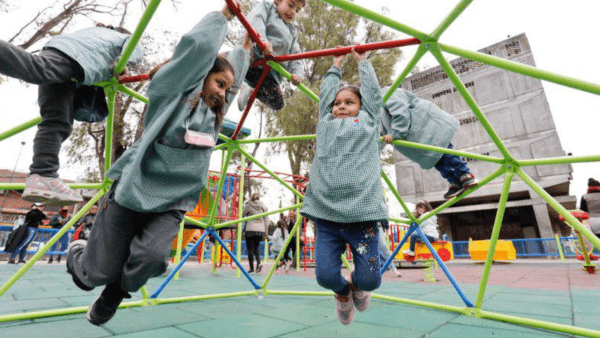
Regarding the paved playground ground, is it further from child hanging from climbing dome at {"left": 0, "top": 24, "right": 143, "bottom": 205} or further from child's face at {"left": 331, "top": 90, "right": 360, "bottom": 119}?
child's face at {"left": 331, "top": 90, "right": 360, "bottom": 119}

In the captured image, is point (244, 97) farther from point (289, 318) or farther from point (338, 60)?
point (289, 318)

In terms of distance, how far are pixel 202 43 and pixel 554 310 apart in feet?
9.68

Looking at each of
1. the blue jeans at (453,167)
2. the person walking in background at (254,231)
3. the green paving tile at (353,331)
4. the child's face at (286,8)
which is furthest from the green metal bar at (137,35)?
the person walking in background at (254,231)

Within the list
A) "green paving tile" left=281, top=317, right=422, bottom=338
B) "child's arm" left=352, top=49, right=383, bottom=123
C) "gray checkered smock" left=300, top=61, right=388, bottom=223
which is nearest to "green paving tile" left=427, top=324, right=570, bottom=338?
"green paving tile" left=281, top=317, right=422, bottom=338

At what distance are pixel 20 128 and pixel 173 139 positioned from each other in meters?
1.11

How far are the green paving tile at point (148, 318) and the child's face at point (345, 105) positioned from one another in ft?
5.29

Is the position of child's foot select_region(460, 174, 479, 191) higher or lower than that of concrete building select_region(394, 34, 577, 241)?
lower

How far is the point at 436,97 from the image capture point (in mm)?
17938

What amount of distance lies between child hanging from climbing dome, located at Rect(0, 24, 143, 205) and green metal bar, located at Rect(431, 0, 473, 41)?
1720 mm

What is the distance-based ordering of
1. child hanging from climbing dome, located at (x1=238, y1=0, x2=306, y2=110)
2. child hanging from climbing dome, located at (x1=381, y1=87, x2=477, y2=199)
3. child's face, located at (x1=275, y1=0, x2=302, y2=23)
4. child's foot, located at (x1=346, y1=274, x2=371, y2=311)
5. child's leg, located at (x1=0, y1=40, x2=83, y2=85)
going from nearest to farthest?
1. child's leg, located at (x1=0, y1=40, x2=83, y2=85)
2. child's foot, located at (x1=346, y1=274, x2=371, y2=311)
3. child hanging from climbing dome, located at (x1=238, y1=0, x2=306, y2=110)
4. child's face, located at (x1=275, y1=0, x2=302, y2=23)
5. child hanging from climbing dome, located at (x1=381, y1=87, x2=477, y2=199)

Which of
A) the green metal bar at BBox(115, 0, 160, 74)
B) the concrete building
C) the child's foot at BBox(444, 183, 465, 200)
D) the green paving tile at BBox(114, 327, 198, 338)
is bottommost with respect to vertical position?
the green paving tile at BBox(114, 327, 198, 338)

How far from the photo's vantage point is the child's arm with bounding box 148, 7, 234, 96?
4.66ft

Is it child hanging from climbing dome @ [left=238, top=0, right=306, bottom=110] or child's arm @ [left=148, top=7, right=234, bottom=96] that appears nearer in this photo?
child's arm @ [left=148, top=7, right=234, bottom=96]

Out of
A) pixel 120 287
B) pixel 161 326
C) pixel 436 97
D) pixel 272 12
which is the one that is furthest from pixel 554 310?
pixel 436 97
